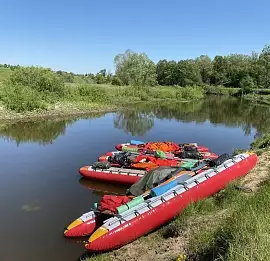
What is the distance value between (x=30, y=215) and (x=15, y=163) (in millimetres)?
5663

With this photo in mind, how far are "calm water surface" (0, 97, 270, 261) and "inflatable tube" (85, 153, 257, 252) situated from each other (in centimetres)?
79

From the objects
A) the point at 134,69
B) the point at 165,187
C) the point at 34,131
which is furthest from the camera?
the point at 134,69

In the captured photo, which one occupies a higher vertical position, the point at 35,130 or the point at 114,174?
the point at 35,130

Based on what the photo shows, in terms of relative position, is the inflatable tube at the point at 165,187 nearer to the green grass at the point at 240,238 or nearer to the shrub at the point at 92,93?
the green grass at the point at 240,238

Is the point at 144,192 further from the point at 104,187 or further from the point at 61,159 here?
the point at 61,159

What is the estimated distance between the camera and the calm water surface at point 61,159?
7613 mm

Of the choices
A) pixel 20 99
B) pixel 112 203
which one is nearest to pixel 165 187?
pixel 112 203

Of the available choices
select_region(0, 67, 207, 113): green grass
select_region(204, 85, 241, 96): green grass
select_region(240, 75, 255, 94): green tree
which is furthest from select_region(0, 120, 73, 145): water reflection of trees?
select_region(204, 85, 241, 96): green grass

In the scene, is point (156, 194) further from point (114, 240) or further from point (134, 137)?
point (134, 137)

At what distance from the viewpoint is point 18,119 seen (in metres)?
25.8

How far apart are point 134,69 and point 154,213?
49.7m

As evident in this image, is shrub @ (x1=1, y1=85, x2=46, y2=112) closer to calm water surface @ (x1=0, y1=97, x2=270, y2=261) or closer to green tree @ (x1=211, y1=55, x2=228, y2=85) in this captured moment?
calm water surface @ (x1=0, y1=97, x2=270, y2=261)

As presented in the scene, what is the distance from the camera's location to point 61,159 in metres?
14.7

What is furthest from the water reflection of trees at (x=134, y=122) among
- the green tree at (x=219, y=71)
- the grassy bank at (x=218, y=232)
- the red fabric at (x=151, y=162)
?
the green tree at (x=219, y=71)
